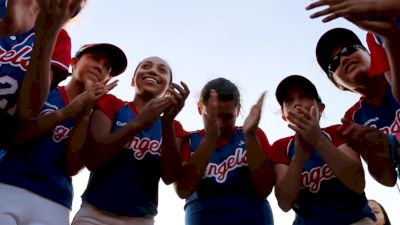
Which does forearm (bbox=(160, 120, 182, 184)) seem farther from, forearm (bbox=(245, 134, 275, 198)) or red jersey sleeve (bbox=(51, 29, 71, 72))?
red jersey sleeve (bbox=(51, 29, 71, 72))

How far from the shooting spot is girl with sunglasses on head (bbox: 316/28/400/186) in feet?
9.32

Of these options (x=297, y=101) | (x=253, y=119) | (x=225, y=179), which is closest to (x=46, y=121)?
(x=225, y=179)

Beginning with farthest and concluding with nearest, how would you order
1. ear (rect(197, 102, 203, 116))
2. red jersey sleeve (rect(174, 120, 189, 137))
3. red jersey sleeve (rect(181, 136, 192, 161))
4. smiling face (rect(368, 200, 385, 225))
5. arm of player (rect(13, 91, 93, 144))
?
1. smiling face (rect(368, 200, 385, 225))
2. ear (rect(197, 102, 203, 116))
3. red jersey sleeve (rect(174, 120, 189, 137))
4. red jersey sleeve (rect(181, 136, 192, 161))
5. arm of player (rect(13, 91, 93, 144))

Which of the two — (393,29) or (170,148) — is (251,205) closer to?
(170,148)

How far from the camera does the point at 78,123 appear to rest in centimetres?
299

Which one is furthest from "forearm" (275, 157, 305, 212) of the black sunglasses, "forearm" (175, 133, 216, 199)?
the black sunglasses

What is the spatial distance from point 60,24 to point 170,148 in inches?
47.2

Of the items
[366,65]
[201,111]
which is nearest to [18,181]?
[201,111]

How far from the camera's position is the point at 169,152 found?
3158 mm

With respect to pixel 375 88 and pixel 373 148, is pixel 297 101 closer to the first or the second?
pixel 375 88

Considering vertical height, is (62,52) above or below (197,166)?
above

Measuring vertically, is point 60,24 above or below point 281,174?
above

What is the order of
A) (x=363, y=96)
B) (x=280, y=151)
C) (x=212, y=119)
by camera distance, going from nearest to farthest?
Answer: (x=212, y=119) < (x=363, y=96) < (x=280, y=151)

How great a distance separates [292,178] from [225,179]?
472mm
